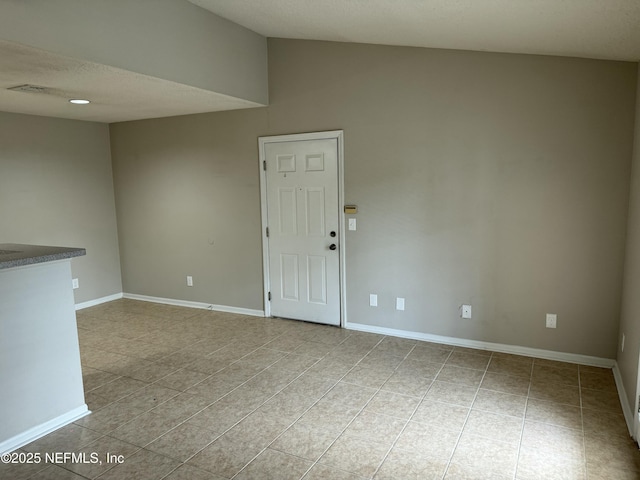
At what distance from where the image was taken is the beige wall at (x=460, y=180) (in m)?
3.32

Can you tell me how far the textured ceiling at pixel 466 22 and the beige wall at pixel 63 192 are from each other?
2687mm

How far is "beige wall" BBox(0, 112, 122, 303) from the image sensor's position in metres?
4.71

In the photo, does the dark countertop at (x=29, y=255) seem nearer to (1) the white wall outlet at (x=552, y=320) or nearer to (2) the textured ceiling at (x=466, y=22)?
(2) the textured ceiling at (x=466, y=22)

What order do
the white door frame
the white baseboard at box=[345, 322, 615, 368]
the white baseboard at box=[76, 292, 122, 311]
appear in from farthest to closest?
the white baseboard at box=[76, 292, 122, 311] → the white door frame → the white baseboard at box=[345, 322, 615, 368]

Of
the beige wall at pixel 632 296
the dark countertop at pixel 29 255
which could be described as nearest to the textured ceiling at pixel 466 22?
the beige wall at pixel 632 296

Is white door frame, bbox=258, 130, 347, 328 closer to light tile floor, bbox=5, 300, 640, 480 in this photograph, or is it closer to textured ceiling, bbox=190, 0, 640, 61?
light tile floor, bbox=5, 300, 640, 480

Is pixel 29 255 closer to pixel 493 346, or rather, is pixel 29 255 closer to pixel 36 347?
pixel 36 347

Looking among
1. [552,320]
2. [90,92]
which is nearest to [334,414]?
[552,320]

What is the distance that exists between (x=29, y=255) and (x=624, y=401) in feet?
12.7

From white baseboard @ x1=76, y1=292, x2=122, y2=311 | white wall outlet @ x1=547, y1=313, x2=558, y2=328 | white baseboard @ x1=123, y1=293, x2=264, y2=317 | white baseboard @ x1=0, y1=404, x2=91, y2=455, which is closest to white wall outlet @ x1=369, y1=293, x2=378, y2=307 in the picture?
white baseboard @ x1=123, y1=293, x2=264, y2=317

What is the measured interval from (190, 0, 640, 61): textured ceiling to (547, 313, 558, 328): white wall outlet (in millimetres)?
1964

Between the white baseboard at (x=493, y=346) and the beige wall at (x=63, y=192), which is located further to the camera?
the beige wall at (x=63, y=192)

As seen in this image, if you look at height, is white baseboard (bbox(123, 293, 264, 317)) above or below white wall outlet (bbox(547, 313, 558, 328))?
below

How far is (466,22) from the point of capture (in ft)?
9.15
